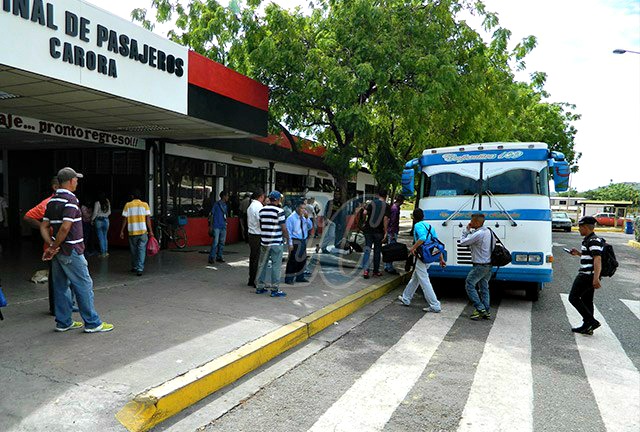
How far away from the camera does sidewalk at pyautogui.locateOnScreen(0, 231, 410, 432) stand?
3471mm

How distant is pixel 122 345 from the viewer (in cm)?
470

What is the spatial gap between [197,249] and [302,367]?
908cm

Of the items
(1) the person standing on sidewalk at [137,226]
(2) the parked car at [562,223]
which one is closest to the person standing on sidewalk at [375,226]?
(1) the person standing on sidewalk at [137,226]

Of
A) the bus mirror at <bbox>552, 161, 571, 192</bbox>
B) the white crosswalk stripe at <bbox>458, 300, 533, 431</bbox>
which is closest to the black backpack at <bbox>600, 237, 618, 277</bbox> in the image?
the white crosswalk stripe at <bbox>458, 300, 533, 431</bbox>

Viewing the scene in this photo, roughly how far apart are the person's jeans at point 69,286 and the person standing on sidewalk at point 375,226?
568cm

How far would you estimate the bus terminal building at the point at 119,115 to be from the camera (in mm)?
5777

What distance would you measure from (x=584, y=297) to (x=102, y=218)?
10409 mm

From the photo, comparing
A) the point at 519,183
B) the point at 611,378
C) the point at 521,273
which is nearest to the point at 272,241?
the point at 521,273

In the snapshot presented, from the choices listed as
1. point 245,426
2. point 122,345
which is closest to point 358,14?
point 122,345

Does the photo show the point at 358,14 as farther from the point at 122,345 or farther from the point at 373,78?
the point at 122,345

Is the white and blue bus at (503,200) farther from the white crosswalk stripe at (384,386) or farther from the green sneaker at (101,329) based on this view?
the green sneaker at (101,329)

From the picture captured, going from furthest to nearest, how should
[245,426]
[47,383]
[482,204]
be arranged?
[482,204] < [47,383] < [245,426]

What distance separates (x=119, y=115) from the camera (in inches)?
336

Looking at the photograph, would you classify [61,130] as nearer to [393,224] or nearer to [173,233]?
[173,233]
